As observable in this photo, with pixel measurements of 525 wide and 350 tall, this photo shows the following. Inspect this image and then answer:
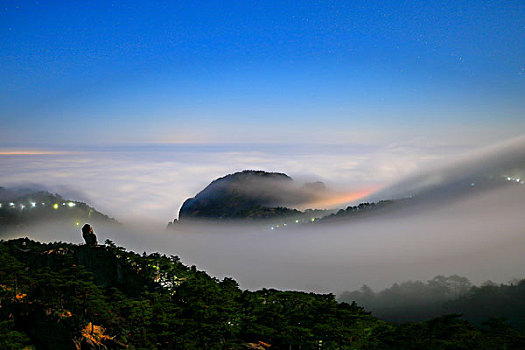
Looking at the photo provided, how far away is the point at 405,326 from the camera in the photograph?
62781 millimetres

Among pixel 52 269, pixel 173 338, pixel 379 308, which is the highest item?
pixel 52 269

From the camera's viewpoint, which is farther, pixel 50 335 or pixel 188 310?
pixel 188 310

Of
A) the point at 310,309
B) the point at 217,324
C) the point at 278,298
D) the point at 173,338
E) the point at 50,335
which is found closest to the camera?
the point at 50,335

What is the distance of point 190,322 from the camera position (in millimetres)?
60250

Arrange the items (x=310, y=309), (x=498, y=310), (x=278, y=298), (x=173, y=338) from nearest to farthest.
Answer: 1. (x=173, y=338)
2. (x=310, y=309)
3. (x=278, y=298)
4. (x=498, y=310)

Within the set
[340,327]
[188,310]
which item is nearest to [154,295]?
[188,310]

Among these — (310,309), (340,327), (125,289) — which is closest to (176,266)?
(125,289)

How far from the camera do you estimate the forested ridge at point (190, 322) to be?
5306 centimetres

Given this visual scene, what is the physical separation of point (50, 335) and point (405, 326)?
5506 cm

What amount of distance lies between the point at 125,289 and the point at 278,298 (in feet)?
108

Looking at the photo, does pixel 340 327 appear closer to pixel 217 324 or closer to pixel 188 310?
pixel 217 324

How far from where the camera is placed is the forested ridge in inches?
2089

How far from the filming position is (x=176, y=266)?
84875 mm

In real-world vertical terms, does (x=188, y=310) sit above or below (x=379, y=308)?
above
